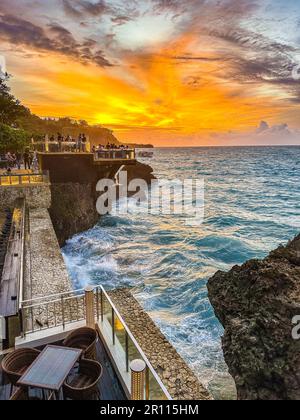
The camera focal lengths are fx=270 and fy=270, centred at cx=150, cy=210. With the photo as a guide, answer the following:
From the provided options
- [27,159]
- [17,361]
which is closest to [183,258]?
[17,361]

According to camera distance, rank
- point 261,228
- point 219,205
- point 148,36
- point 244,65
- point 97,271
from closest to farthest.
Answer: point 97,271, point 148,36, point 244,65, point 261,228, point 219,205

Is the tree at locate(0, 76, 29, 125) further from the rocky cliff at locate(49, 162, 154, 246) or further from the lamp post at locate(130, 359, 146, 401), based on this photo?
the lamp post at locate(130, 359, 146, 401)

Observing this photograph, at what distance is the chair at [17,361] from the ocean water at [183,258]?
4609 mm

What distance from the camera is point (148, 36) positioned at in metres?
16.3

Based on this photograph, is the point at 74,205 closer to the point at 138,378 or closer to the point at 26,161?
the point at 26,161

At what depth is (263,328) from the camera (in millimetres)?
5012

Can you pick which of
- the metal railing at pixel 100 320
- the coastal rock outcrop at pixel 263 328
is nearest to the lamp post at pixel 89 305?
the metal railing at pixel 100 320

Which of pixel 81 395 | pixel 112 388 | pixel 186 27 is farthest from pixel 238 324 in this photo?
pixel 186 27

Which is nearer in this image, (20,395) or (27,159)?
(20,395)

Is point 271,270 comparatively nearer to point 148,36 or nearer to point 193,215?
point 148,36

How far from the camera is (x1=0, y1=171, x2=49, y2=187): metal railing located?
49.4 ft

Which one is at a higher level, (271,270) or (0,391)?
(271,270)

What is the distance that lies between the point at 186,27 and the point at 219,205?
21649 mm

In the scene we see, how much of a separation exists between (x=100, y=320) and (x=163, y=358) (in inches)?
87.7
